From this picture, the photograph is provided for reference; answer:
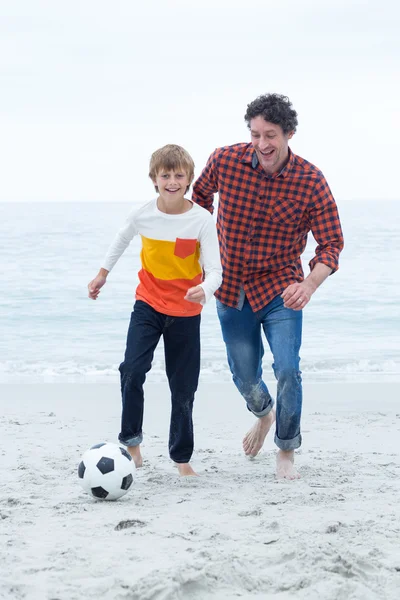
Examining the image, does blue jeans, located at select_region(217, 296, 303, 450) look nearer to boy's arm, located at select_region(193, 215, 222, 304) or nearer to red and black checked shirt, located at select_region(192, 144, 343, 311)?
red and black checked shirt, located at select_region(192, 144, 343, 311)

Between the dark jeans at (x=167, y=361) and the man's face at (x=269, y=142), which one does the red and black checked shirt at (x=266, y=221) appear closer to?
the man's face at (x=269, y=142)

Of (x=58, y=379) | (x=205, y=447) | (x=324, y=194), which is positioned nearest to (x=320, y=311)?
(x=58, y=379)

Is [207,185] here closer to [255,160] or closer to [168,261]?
[255,160]

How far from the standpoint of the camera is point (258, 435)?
5.20 metres

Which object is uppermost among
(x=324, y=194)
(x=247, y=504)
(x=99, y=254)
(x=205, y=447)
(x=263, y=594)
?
(x=324, y=194)

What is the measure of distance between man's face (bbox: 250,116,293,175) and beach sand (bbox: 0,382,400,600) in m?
1.87

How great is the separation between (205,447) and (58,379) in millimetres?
4942

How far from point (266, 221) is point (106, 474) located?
171 centimetres

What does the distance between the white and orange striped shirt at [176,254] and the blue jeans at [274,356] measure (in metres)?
0.38

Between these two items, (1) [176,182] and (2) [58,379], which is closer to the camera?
(1) [176,182]

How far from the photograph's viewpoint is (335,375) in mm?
10141

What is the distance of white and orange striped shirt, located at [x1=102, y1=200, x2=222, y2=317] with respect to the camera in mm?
4414

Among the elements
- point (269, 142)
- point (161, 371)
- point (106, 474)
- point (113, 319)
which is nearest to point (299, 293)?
point (269, 142)

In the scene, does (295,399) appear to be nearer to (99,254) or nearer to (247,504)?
(247,504)
